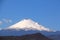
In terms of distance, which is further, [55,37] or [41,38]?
[55,37]

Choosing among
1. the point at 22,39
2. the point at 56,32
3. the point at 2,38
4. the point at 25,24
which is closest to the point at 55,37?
the point at 56,32

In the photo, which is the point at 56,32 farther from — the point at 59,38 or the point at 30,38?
the point at 30,38

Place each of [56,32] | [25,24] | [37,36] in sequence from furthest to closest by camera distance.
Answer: [25,24], [56,32], [37,36]

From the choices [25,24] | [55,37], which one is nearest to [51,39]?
[55,37]

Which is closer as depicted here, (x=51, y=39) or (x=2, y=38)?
(x=2, y=38)

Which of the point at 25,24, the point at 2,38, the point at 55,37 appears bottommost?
the point at 2,38

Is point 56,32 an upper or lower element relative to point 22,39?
upper

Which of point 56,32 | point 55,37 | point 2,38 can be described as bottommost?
point 2,38

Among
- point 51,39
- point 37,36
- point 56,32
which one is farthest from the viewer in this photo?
point 56,32

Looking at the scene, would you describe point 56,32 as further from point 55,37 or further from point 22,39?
point 22,39
